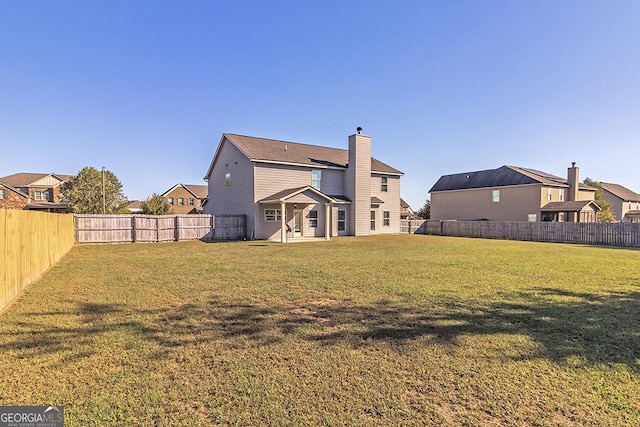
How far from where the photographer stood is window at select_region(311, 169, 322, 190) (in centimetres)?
2423

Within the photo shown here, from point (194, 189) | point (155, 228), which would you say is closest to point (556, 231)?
point (155, 228)

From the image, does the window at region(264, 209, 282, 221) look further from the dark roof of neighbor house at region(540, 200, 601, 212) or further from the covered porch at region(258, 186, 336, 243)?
the dark roof of neighbor house at region(540, 200, 601, 212)

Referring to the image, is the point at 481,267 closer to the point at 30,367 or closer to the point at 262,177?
the point at 30,367

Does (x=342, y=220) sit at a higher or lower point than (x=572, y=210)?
lower

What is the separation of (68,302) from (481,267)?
423 inches

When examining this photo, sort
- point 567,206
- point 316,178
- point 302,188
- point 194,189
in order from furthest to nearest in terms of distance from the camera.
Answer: point 194,189
point 567,206
point 316,178
point 302,188

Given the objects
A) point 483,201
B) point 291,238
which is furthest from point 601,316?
point 483,201

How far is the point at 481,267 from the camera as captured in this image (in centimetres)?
1046

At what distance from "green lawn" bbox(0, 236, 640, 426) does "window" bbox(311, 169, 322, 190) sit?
55.4 feet

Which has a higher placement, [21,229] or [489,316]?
[21,229]

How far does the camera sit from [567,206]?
3042cm

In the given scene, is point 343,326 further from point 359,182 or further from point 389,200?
point 389,200

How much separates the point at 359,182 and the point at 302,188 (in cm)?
566

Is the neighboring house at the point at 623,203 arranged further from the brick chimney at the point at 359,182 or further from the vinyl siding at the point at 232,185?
the vinyl siding at the point at 232,185
